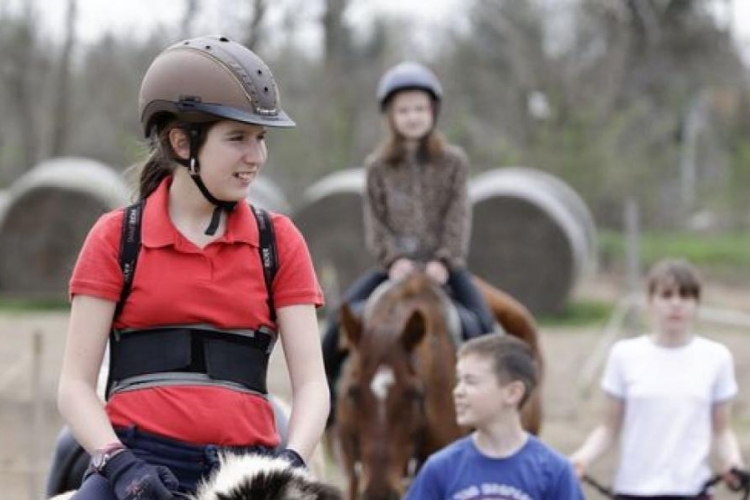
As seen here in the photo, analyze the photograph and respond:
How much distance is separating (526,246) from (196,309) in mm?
19139

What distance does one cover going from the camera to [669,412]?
5902 mm

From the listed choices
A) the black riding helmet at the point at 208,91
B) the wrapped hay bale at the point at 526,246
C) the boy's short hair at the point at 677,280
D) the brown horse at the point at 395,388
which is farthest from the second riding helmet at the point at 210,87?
the wrapped hay bale at the point at 526,246

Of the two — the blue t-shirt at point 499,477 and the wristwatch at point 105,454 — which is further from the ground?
the wristwatch at point 105,454

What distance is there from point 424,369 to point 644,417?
4.92ft

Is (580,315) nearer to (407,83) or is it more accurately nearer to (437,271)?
(437,271)

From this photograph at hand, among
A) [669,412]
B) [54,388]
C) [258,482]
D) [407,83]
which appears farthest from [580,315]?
[258,482]

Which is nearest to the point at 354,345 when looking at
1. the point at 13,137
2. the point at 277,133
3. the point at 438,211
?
the point at 438,211

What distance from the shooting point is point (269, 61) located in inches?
1253

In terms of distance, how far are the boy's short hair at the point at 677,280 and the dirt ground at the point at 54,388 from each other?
3862 mm

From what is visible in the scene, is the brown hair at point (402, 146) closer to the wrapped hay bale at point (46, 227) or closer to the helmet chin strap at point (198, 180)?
the helmet chin strap at point (198, 180)

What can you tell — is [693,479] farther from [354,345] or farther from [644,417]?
[354,345]

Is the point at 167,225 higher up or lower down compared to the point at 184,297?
higher up

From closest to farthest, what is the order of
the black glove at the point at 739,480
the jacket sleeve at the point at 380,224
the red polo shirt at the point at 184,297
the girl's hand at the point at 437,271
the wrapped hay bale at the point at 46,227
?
1. the red polo shirt at the point at 184,297
2. the black glove at the point at 739,480
3. the girl's hand at the point at 437,271
4. the jacket sleeve at the point at 380,224
5. the wrapped hay bale at the point at 46,227

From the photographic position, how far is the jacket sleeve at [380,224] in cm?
788
